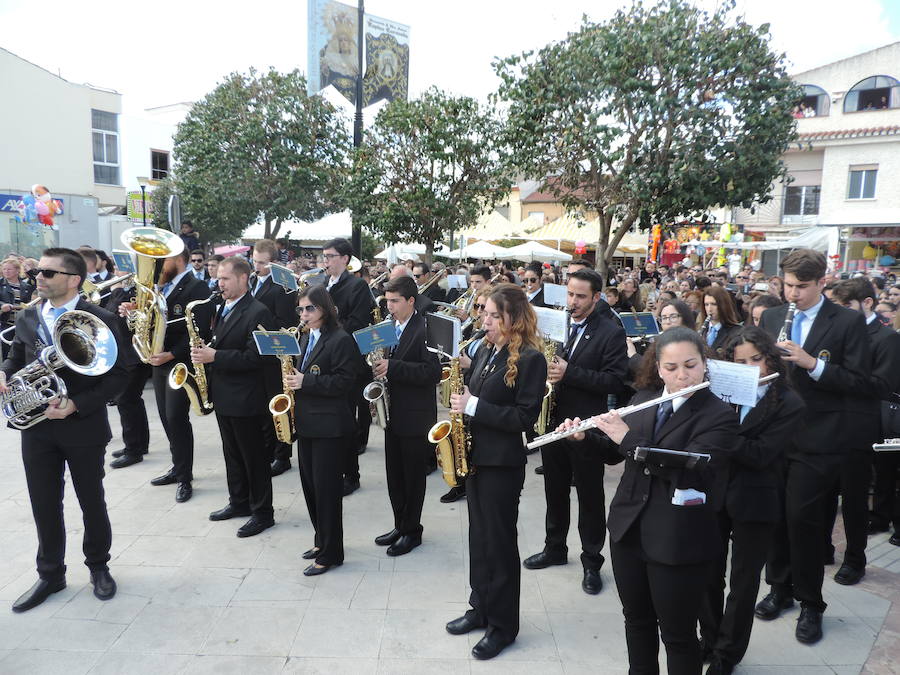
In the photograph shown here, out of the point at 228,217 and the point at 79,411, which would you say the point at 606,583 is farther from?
the point at 228,217

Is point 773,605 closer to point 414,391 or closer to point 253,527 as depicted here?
point 414,391

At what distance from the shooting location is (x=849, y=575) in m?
4.36

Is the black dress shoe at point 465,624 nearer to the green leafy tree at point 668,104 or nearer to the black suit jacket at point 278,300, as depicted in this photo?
the black suit jacket at point 278,300

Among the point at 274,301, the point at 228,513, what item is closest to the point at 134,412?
the point at 274,301

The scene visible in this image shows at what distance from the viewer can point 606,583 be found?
431 centimetres

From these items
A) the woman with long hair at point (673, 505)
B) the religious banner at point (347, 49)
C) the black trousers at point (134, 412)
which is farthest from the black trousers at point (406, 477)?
the religious banner at point (347, 49)

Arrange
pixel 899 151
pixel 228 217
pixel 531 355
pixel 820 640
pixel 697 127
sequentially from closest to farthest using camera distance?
pixel 531 355
pixel 820 640
pixel 697 127
pixel 228 217
pixel 899 151

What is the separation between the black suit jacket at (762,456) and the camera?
306cm

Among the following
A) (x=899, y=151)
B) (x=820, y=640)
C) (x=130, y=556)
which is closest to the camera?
(x=820, y=640)

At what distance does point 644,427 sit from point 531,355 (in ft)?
2.68

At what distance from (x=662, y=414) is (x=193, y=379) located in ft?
13.7

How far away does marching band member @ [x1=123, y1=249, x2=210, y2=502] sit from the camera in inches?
225

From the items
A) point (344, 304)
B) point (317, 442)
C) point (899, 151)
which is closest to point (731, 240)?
point (899, 151)

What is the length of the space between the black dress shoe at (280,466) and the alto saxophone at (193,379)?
53.4 inches
